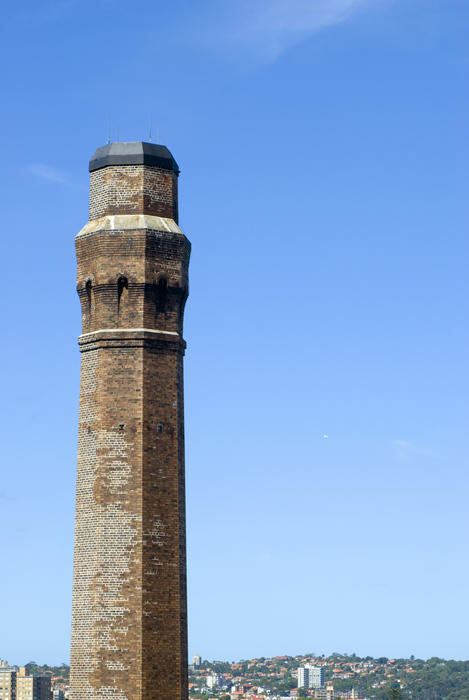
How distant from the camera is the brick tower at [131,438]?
31.4 meters

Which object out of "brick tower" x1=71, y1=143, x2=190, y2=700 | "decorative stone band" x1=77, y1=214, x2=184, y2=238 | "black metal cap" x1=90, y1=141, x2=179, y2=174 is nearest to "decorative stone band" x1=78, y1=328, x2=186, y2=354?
"brick tower" x1=71, y1=143, x2=190, y2=700

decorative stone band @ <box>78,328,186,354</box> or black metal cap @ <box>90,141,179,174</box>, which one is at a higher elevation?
black metal cap @ <box>90,141,179,174</box>

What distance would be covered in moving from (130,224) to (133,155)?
179cm

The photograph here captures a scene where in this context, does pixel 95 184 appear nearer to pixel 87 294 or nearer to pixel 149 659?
pixel 87 294

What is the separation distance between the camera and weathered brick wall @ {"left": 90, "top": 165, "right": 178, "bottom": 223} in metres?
33.9

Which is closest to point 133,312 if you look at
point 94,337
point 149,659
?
point 94,337

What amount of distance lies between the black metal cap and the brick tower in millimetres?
25

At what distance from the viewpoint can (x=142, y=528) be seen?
3186 centimetres

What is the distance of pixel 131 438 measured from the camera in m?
32.4

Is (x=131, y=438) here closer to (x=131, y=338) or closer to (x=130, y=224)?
(x=131, y=338)

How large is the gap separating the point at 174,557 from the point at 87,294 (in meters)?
6.75

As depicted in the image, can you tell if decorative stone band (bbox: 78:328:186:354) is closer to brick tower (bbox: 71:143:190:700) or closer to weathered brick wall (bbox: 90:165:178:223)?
brick tower (bbox: 71:143:190:700)

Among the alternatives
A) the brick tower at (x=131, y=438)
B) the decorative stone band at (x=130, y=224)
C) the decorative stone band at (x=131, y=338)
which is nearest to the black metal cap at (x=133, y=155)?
the brick tower at (x=131, y=438)

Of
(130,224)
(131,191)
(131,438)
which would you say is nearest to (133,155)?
(131,191)
